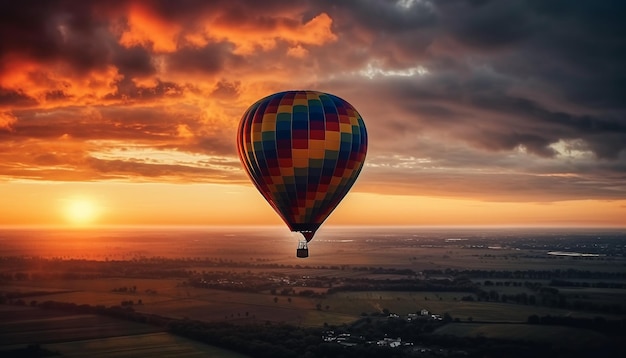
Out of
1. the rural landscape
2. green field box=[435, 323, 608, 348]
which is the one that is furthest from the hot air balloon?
green field box=[435, 323, 608, 348]

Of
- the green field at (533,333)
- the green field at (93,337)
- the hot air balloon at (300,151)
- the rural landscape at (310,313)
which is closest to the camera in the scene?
the hot air balloon at (300,151)

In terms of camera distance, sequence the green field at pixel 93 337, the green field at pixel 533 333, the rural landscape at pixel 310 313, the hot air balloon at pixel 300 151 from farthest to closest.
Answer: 1. the green field at pixel 533 333
2. the rural landscape at pixel 310 313
3. the green field at pixel 93 337
4. the hot air balloon at pixel 300 151

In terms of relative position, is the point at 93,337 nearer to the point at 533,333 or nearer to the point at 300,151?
the point at 300,151

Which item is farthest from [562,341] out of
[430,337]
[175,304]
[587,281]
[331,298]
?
[587,281]

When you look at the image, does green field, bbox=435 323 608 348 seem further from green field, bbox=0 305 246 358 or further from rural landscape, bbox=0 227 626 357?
green field, bbox=0 305 246 358

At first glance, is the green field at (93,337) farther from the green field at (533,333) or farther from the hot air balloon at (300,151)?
the green field at (533,333)

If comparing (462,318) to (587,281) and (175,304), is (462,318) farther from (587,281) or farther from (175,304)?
(587,281)

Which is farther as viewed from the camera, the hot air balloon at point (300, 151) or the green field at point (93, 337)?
the green field at point (93, 337)

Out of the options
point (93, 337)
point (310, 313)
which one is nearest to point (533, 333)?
point (310, 313)

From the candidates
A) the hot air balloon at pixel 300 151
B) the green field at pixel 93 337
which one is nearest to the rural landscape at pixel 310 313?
the green field at pixel 93 337

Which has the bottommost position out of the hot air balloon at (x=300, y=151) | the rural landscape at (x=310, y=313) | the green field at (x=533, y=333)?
the green field at (x=533, y=333)
